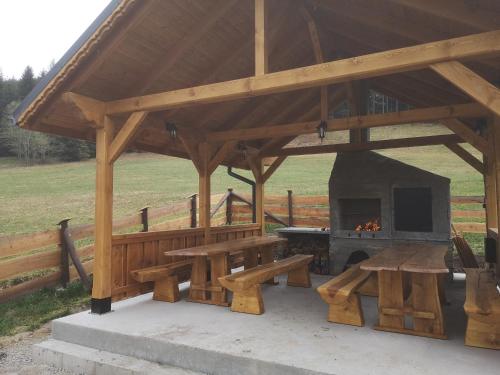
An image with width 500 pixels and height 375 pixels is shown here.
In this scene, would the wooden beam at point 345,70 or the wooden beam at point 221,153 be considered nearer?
the wooden beam at point 345,70

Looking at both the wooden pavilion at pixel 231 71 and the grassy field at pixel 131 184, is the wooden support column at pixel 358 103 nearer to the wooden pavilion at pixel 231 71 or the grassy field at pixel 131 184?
the wooden pavilion at pixel 231 71

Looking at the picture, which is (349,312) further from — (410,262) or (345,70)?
(345,70)

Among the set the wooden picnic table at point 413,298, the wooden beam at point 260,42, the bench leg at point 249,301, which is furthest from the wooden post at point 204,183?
the wooden picnic table at point 413,298

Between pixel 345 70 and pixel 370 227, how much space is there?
151 inches

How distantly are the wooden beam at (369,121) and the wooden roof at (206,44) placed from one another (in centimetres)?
42

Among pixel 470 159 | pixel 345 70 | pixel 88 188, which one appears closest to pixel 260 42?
pixel 345 70

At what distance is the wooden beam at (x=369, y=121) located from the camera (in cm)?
514

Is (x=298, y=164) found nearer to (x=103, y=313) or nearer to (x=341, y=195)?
(x=341, y=195)

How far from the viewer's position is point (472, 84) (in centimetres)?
295

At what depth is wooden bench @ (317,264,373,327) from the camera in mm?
3658

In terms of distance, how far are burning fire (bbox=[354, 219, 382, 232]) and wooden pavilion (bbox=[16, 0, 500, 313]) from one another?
1.69 meters

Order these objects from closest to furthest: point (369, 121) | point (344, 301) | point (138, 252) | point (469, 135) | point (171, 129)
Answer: point (344, 301), point (138, 252), point (469, 135), point (171, 129), point (369, 121)

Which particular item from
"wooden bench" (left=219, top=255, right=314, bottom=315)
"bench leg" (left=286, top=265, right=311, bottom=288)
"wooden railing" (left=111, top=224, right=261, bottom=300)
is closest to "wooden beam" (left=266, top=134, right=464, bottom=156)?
"bench leg" (left=286, top=265, right=311, bottom=288)

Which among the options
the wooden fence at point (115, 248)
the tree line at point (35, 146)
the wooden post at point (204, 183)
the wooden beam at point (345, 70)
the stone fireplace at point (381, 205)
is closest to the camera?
the wooden beam at point (345, 70)
